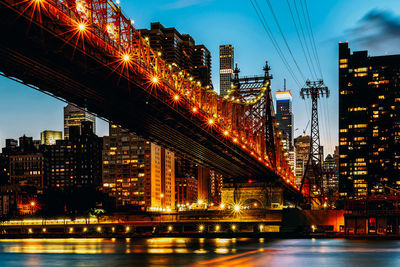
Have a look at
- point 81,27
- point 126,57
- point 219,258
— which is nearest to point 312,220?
point 219,258

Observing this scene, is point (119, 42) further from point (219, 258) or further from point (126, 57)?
point (219, 258)

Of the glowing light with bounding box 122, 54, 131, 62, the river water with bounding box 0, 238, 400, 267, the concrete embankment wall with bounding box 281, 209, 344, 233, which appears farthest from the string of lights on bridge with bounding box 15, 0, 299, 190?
the concrete embankment wall with bounding box 281, 209, 344, 233

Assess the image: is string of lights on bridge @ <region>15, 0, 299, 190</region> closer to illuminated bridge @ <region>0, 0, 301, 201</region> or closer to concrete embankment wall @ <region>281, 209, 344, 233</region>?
illuminated bridge @ <region>0, 0, 301, 201</region>

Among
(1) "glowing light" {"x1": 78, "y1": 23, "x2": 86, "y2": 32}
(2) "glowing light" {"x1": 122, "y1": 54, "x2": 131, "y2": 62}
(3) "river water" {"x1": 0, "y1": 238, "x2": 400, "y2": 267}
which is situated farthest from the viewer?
(3) "river water" {"x1": 0, "y1": 238, "x2": 400, "y2": 267}

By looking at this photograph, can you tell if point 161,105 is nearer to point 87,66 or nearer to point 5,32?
point 87,66

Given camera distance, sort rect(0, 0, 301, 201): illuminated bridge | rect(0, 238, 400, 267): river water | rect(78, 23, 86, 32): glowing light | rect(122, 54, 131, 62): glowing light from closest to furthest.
A: rect(0, 0, 301, 201): illuminated bridge, rect(78, 23, 86, 32): glowing light, rect(122, 54, 131, 62): glowing light, rect(0, 238, 400, 267): river water

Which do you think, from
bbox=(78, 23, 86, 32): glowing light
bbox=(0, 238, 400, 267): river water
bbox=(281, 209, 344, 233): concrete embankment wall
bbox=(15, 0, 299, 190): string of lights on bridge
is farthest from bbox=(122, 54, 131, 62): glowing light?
bbox=(281, 209, 344, 233): concrete embankment wall

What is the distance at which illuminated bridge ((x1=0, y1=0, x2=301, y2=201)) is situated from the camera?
34.0 meters

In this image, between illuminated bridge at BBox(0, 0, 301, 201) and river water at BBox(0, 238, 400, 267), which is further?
river water at BBox(0, 238, 400, 267)

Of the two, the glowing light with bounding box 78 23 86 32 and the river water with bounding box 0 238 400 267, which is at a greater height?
the glowing light with bounding box 78 23 86 32

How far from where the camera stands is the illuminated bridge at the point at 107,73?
34000mm

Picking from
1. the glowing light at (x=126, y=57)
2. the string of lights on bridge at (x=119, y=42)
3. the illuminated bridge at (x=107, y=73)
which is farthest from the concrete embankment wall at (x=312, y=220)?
the glowing light at (x=126, y=57)

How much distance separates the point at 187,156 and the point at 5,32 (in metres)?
63.7

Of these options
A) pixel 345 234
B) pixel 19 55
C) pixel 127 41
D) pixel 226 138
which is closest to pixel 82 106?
pixel 127 41
